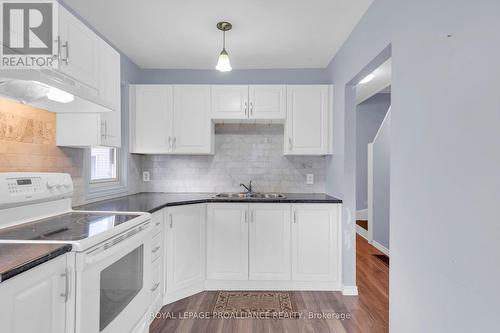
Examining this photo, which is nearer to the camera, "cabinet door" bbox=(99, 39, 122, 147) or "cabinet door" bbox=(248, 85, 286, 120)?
"cabinet door" bbox=(99, 39, 122, 147)

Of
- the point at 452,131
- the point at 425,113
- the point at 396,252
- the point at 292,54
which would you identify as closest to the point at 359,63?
the point at 292,54

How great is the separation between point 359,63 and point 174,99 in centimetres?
200

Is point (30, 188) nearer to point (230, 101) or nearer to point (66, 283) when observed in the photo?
point (66, 283)

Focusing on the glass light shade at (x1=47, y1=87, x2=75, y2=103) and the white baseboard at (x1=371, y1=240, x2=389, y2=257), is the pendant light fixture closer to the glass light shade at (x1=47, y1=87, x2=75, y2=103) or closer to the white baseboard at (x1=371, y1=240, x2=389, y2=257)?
the glass light shade at (x1=47, y1=87, x2=75, y2=103)

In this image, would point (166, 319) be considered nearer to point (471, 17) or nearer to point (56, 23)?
point (56, 23)

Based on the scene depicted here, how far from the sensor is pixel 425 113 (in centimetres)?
131

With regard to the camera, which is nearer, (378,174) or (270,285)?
(270,285)

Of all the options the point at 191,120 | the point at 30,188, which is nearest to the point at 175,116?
the point at 191,120

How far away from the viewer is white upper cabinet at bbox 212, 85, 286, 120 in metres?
2.98

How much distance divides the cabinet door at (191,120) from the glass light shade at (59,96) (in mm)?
1430

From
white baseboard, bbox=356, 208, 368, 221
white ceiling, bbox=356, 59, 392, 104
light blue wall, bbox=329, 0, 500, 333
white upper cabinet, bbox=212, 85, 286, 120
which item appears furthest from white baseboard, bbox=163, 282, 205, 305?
white baseboard, bbox=356, 208, 368, 221

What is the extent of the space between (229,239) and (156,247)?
765 mm

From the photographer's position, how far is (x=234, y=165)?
10.8 feet

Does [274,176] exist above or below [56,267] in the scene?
above
